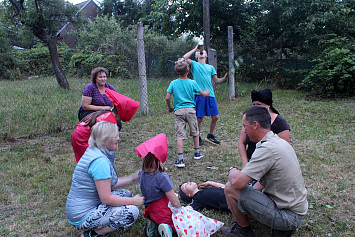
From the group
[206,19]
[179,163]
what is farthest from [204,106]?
[206,19]

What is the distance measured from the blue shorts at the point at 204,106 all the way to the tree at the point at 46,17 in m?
5.01

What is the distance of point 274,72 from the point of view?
13.3 m

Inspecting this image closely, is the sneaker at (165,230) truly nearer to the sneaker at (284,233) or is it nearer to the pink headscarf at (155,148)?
the pink headscarf at (155,148)

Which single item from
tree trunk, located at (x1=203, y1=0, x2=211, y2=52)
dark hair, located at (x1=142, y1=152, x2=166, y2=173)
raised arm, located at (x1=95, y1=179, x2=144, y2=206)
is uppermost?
tree trunk, located at (x1=203, y1=0, x2=211, y2=52)

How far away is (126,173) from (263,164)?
255cm

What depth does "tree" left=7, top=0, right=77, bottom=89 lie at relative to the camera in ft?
31.0

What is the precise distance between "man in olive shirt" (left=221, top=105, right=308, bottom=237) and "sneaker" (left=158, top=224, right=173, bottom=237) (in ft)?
2.07

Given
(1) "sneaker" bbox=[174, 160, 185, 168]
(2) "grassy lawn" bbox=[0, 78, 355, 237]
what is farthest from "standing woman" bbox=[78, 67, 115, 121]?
(1) "sneaker" bbox=[174, 160, 185, 168]

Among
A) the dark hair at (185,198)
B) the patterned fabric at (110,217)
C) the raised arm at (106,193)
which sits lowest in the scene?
the dark hair at (185,198)

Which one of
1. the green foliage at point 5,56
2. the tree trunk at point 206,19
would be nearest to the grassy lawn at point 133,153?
the green foliage at point 5,56

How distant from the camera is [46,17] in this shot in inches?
394

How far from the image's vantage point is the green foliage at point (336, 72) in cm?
989

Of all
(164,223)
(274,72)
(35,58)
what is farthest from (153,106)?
(274,72)

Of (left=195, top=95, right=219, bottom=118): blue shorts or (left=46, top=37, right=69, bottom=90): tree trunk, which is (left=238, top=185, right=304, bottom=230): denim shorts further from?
(left=46, top=37, right=69, bottom=90): tree trunk
